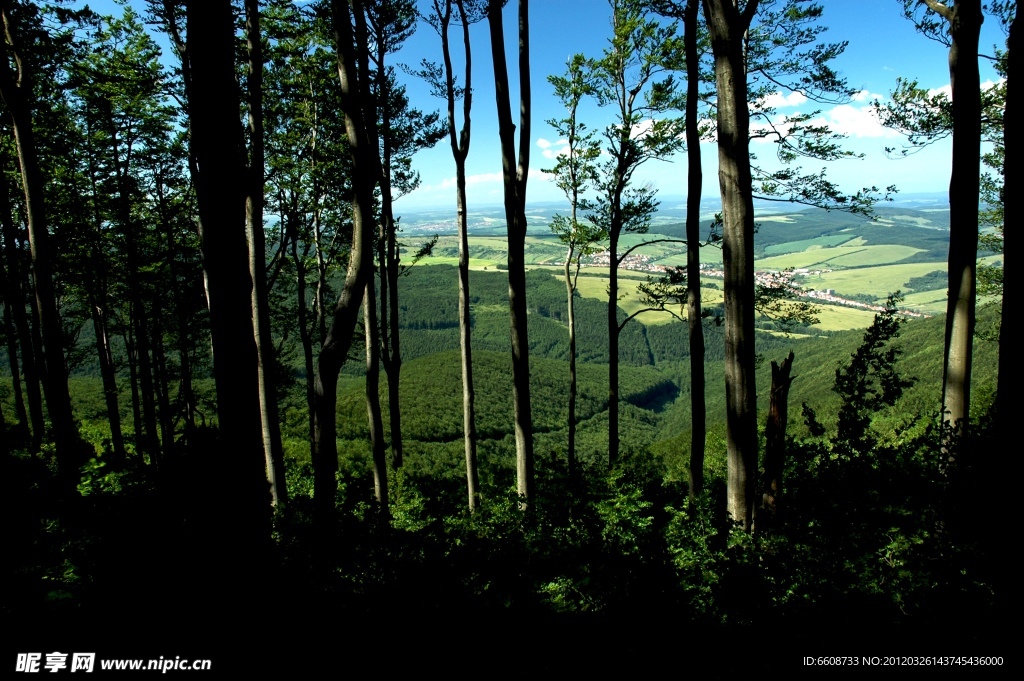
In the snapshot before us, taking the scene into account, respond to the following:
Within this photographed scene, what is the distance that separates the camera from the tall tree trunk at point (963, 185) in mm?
4922

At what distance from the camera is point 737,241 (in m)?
4.27

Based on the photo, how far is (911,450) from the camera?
20.5 feet

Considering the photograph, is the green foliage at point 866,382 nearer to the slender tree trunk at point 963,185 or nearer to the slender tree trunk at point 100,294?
the slender tree trunk at point 963,185

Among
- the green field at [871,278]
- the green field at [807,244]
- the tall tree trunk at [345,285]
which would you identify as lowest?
the green field at [871,278]

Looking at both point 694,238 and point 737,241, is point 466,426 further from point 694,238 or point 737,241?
point 737,241

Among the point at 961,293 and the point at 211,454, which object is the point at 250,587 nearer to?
the point at 211,454

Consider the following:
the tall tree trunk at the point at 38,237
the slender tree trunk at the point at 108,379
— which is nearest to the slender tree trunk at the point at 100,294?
the slender tree trunk at the point at 108,379

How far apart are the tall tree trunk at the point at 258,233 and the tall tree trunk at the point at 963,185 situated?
7.98 meters

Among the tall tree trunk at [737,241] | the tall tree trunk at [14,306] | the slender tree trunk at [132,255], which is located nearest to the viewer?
the tall tree trunk at [737,241]

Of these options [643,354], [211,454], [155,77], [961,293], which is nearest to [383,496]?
[211,454]

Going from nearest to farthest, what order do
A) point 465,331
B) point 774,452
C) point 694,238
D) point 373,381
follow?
point 774,452
point 694,238
point 465,331
point 373,381

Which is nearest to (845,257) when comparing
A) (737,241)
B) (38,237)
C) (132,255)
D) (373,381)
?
(373,381)

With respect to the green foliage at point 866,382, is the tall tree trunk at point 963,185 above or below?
above

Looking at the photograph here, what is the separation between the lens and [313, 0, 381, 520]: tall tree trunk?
4.35m
